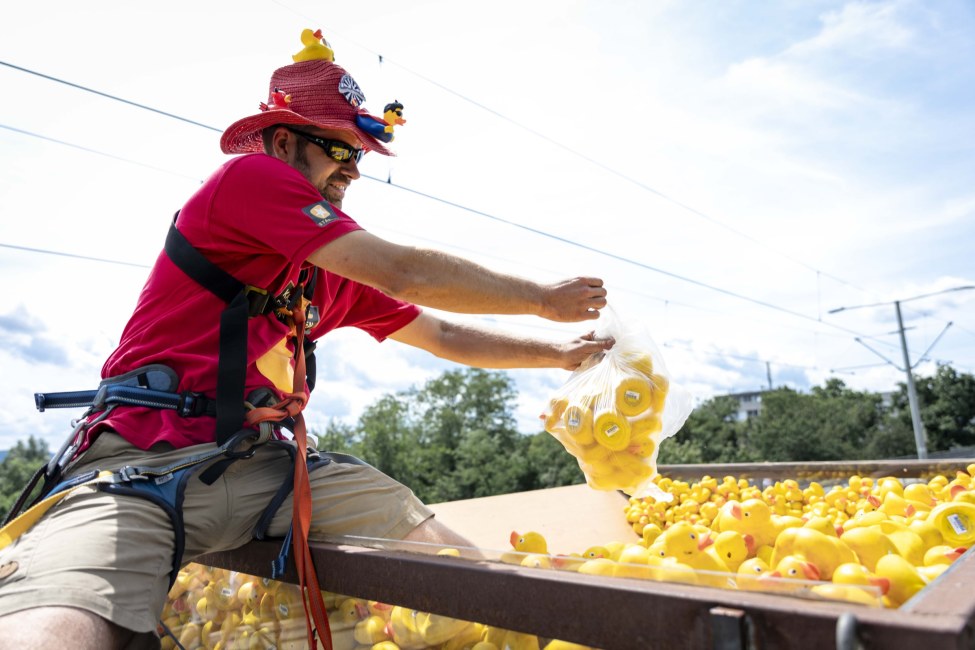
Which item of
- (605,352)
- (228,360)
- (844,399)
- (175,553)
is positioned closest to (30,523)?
(175,553)

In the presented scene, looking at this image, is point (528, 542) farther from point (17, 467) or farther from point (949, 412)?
point (949, 412)

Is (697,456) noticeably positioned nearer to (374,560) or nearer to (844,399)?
(844,399)

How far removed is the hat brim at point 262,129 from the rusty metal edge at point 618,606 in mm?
1214

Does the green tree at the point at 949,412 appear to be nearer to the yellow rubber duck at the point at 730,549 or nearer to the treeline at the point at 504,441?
the treeline at the point at 504,441

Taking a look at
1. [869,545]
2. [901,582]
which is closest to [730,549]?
[869,545]

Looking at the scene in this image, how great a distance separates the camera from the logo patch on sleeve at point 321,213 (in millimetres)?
1741

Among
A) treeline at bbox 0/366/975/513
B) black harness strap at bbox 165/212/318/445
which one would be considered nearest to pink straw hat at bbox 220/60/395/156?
black harness strap at bbox 165/212/318/445

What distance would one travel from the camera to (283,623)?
167 centimetres

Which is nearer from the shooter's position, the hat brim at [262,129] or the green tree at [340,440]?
the hat brim at [262,129]

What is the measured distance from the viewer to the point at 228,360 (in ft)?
5.74

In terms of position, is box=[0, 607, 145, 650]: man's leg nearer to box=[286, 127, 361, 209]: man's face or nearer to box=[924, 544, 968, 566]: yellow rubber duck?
box=[286, 127, 361, 209]: man's face

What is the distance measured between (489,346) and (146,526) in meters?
1.43

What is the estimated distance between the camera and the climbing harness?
61.9 inches

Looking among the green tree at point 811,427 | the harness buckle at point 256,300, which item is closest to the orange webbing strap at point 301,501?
the harness buckle at point 256,300
